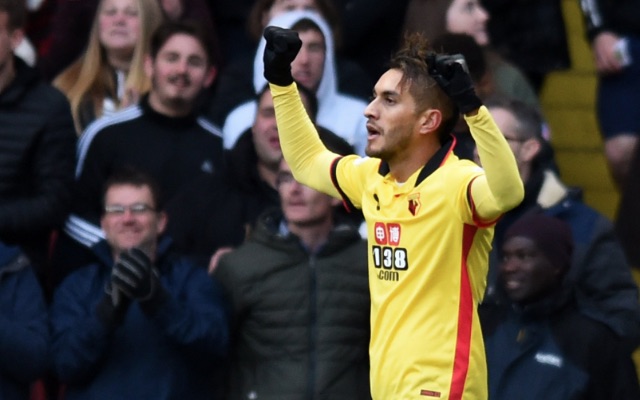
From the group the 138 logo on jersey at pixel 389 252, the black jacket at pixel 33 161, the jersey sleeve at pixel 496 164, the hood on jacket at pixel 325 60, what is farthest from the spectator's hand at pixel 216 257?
the jersey sleeve at pixel 496 164

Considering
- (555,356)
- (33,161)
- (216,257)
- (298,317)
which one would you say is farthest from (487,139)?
(33,161)

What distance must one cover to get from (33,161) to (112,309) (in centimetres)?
117

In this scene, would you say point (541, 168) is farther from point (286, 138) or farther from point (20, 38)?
point (20, 38)

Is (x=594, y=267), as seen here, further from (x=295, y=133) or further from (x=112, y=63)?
(x=112, y=63)

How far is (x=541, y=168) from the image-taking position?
8.13m

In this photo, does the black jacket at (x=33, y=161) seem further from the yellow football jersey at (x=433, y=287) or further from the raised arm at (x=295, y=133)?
the yellow football jersey at (x=433, y=287)

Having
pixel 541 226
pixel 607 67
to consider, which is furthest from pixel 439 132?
pixel 607 67

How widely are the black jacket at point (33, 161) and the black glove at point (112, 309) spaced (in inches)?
33.5

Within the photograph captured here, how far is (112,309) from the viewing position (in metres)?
7.41

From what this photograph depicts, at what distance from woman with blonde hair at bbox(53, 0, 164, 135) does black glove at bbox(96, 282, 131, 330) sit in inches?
68.5

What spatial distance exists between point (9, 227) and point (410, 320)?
2492mm

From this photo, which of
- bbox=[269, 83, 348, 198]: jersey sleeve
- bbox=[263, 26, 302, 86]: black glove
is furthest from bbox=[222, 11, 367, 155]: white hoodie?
bbox=[263, 26, 302, 86]: black glove

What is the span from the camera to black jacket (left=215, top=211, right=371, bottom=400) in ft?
24.7

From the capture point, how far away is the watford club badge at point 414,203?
631cm
